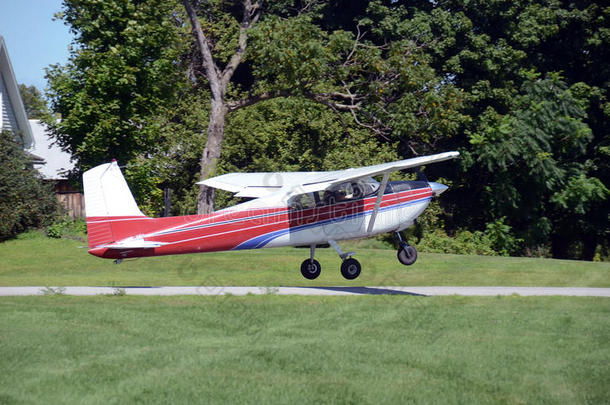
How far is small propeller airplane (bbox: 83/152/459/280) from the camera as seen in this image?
50.6 ft

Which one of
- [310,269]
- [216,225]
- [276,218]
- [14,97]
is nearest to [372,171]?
[276,218]

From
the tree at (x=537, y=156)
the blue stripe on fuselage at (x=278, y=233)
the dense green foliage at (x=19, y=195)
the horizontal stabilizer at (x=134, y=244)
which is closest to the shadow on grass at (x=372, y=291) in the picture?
the blue stripe on fuselage at (x=278, y=233)

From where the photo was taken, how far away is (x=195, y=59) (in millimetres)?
36312

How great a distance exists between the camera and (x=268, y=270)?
22.6 m

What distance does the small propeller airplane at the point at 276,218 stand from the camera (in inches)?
607

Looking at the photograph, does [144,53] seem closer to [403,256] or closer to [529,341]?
[403,256]

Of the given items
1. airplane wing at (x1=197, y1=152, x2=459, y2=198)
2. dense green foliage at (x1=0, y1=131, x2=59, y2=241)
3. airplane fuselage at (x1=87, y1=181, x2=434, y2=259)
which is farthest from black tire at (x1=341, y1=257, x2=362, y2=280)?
dense green foliage at (x1=0, y1=131, x2=59, y2=241)

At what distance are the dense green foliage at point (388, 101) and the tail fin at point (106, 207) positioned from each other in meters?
10.2

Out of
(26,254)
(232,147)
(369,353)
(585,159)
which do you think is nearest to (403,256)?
(369,353)

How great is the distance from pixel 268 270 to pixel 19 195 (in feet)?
45.7

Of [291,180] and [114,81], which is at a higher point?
[114,81]

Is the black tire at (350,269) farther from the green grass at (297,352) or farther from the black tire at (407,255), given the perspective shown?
the green grass at (297,352)

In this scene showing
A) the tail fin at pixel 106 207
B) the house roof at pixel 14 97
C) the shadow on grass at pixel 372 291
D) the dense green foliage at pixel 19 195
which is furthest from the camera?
the house roof at pixel 14 97

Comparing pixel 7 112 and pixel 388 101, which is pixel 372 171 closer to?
pixel 388 101
